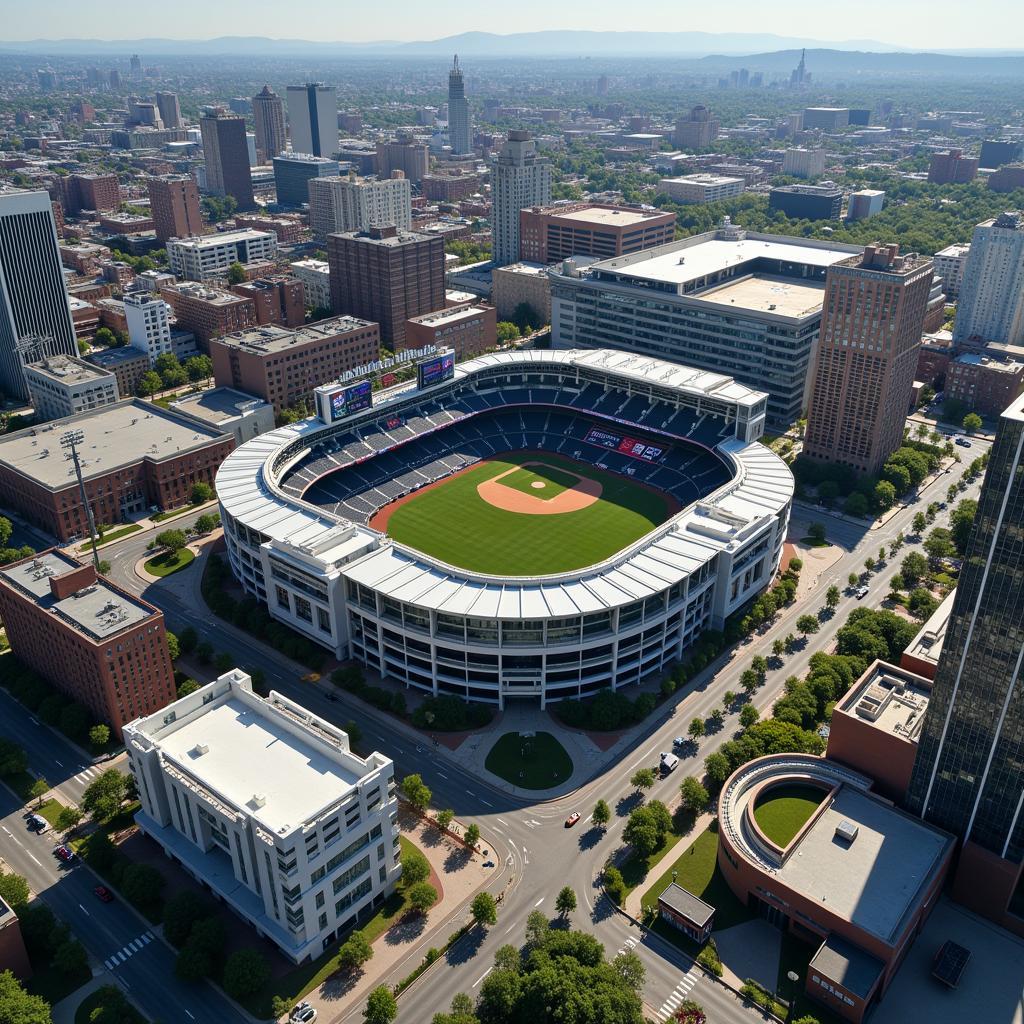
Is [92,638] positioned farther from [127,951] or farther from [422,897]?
[422,897]

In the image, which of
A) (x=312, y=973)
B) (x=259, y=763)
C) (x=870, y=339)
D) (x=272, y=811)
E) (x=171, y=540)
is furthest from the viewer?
(x=870, y=339)

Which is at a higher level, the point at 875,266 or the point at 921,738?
the point at 875,266

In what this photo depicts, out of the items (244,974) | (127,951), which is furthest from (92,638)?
(244,974)

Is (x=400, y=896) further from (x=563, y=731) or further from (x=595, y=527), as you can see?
(x=595, y=527)

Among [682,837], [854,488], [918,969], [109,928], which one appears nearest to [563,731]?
[682,837]

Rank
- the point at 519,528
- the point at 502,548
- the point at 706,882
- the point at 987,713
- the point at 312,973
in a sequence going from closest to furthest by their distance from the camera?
the point at 987,713, the point at 312,973, the point at 706,882, the point at 502,548, the point at 519,528

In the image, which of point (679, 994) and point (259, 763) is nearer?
point (679, 994)

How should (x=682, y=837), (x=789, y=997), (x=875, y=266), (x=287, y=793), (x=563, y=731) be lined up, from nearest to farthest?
(x=789, y=997)
(x=287, y=793)
(x=682, y=837)
(x=563, y=731)
(x=875, y=266)

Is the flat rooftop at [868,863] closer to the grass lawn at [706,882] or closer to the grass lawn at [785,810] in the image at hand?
the grass lawn at [785,810]
